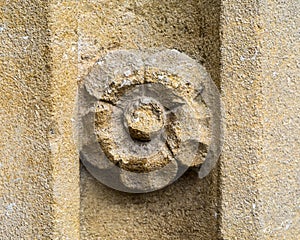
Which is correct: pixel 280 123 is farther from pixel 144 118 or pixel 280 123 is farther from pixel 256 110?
pixel 144 118

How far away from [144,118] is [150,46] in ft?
0.58

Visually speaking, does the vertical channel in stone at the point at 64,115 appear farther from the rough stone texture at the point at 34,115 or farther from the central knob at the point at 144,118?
the central knob at the point at 144,118

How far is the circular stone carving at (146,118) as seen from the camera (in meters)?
0.99

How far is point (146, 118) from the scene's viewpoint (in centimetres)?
98

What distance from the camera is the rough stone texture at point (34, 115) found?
2.94 ft

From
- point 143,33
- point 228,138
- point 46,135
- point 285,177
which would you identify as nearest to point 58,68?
point 46,135

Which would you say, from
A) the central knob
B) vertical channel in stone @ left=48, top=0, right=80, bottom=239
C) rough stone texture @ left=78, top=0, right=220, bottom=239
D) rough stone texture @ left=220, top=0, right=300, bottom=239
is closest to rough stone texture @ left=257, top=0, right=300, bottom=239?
rough stone texture @ left=220, top=0, right=300, bottom=239

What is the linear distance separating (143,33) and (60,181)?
378 mm

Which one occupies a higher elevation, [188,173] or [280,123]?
[280,123]

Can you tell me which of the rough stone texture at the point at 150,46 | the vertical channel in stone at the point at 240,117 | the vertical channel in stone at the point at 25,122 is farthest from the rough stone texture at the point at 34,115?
the vertical channel in stone at the point at 240,117

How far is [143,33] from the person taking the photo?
105cm

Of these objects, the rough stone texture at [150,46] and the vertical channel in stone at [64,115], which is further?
the rough stone texture at [150,46]

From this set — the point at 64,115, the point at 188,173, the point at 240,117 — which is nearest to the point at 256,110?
the point at 240,117

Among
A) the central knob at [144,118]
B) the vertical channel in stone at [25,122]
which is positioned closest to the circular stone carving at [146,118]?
the central knob at [144,118]
